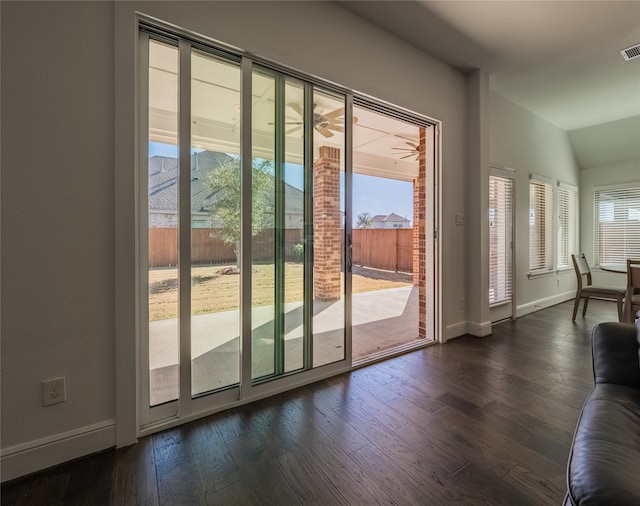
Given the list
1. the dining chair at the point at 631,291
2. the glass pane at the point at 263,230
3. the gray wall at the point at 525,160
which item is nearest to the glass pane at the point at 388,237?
the glass pane at the point at 263,230

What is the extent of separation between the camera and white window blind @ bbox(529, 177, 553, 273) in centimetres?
469

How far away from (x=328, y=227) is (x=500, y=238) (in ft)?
9.00

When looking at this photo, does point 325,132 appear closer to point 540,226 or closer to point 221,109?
point 221,109

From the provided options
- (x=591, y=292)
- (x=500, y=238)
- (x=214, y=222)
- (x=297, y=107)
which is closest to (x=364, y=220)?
(x=500, y=238)

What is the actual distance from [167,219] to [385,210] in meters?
9.19

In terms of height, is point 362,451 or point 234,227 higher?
point 234,227

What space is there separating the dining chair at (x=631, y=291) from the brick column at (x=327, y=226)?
3.42 metres

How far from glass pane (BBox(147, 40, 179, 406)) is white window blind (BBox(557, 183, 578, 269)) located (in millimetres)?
6136

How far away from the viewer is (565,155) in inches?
215

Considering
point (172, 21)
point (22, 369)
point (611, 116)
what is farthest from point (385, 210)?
point (22, 369)

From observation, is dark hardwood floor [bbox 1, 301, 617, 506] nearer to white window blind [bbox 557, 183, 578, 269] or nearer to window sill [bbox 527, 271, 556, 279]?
window sill [bbox 527, 271, 556, 279]

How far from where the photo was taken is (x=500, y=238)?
4020 millimetres

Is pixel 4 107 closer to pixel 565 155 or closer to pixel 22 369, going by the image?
pixel 22 369

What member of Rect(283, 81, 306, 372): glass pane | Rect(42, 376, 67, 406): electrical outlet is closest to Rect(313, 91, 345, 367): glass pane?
Rect(283, 81, 306, 372): glass pane
